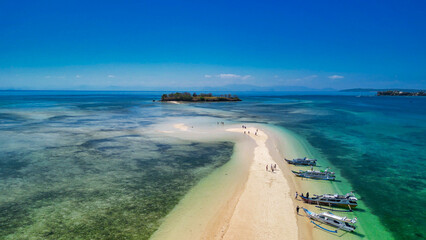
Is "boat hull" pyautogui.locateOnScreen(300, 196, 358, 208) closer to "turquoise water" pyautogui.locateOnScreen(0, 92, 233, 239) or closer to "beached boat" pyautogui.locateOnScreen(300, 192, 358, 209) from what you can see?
"beached boat" pyautogui.locateOnScreen(300, 192, 358, 209)

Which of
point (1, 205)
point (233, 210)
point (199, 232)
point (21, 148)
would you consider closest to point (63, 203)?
point (1, 205)

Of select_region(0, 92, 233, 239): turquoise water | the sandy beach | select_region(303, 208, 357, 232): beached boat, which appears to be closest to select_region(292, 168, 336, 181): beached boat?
the sandy beach

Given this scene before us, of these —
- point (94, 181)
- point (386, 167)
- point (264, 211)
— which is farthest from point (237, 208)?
point (386, 167)

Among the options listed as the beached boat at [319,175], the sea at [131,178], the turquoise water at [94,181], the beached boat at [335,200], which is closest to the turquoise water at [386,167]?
the sea at [131,178]

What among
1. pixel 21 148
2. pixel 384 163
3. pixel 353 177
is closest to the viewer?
pixel 353 177

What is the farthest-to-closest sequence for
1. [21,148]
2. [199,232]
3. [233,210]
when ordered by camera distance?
[21,148], [233,210], [199,232]

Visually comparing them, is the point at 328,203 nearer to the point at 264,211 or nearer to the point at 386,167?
the point at 264,211

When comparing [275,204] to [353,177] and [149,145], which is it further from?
[149,145]
